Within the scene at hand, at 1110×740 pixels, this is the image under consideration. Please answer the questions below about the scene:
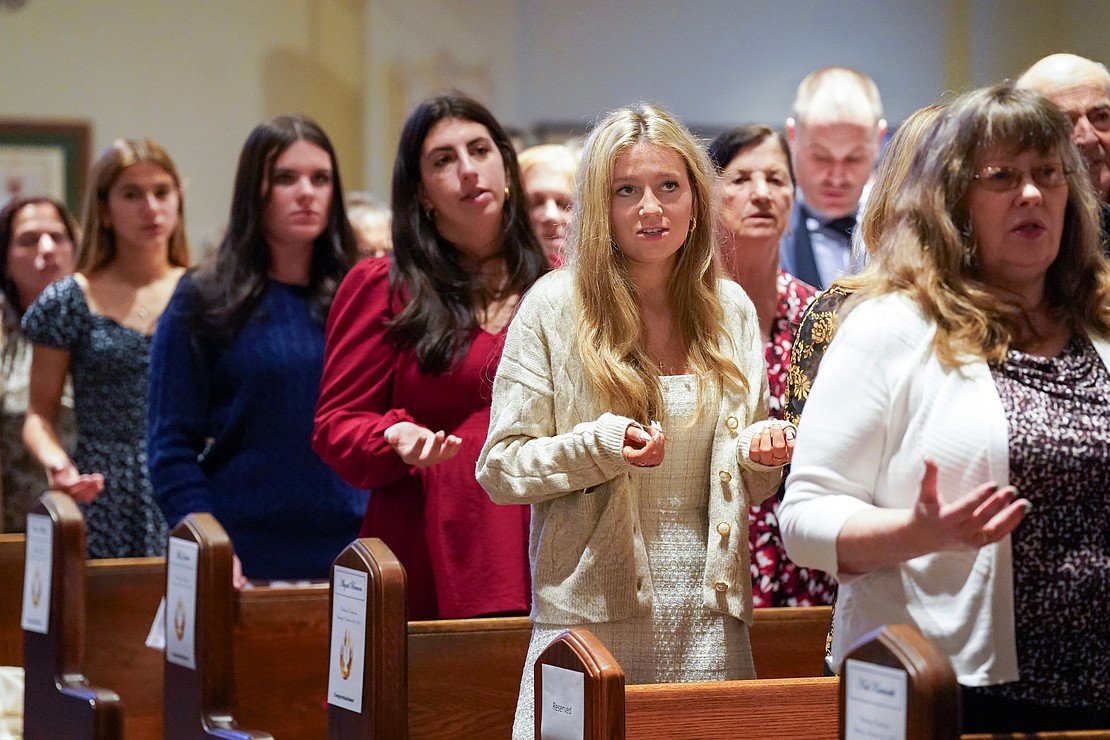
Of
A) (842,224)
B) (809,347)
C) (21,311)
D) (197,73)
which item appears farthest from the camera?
(197,73)

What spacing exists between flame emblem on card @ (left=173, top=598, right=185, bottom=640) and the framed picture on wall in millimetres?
4653

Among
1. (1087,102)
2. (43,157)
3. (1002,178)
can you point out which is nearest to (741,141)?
(1087,102)

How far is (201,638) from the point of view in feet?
7.68

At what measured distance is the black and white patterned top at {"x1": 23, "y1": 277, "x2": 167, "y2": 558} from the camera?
3.50 meters

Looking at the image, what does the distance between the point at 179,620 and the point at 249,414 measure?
2.12ft

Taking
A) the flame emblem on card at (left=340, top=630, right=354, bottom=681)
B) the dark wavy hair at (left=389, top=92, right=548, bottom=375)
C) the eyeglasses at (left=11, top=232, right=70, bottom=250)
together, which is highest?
the eyeglasses at (left=11, top=232, right=70, bottom=250)

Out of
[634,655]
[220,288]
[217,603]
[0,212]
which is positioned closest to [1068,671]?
[634,655]

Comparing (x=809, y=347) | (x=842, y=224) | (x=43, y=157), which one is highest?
(x=43, y=157)

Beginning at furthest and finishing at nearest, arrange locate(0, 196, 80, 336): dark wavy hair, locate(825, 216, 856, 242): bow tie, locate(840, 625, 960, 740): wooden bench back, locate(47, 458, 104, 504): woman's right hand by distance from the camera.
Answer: locate(0, 196, 80, 336): dark wavy hair
locate(825, 216, 856, 242): bow tie
locate(47, 458, 104, 504): woman's right hand
locate(840, 625, 960, 740): wooden bench back

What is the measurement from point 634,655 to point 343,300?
917 millimetres

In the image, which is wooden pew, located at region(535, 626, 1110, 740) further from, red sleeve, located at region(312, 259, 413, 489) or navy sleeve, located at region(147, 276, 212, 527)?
navy sleeve, located at region(147, 276, 212, 527)

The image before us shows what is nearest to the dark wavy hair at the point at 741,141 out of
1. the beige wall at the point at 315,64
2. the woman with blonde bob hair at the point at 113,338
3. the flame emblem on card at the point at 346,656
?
the flame emblem on card at the point at 346,656

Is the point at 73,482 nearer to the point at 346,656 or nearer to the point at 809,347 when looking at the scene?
the point at 346,656

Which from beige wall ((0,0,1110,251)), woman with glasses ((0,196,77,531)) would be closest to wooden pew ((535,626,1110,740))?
woman with glasses ((0,196,77,531))
